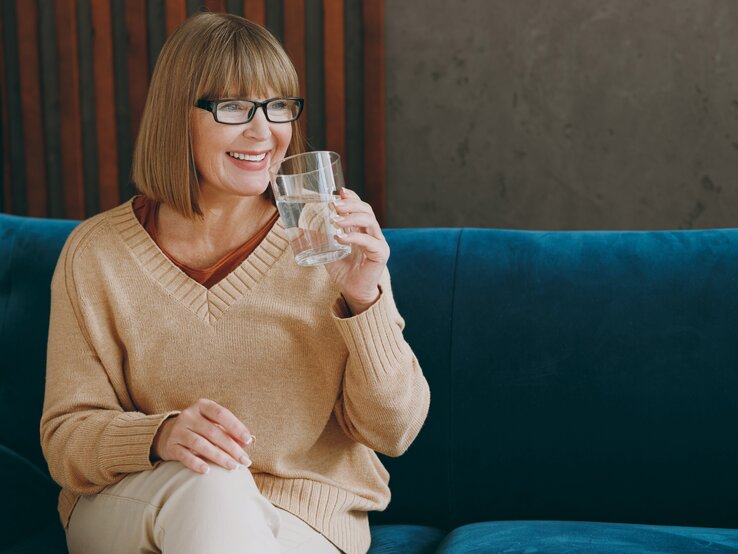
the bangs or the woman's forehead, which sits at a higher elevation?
the bangs

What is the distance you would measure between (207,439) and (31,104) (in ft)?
6.22

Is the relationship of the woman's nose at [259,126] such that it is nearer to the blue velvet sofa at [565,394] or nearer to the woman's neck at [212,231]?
the woman's neck at [212,231]

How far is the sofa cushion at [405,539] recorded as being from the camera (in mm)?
1601

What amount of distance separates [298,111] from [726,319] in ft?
2.80

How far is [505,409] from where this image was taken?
67.9 inches

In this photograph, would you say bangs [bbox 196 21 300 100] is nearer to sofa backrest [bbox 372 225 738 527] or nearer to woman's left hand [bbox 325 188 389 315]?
woman's left hand [bbox 325 188 389 315]

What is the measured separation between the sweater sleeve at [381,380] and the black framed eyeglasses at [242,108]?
12.5 inches

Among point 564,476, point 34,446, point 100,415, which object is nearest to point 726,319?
point 564,476

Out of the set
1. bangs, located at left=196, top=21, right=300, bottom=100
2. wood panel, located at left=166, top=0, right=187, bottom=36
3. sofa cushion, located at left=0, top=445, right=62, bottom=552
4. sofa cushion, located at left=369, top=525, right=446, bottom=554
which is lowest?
sofa cushion, located at left=369, top=525, right=446, bottom=554

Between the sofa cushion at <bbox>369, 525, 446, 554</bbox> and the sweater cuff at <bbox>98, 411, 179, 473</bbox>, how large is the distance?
471 millimetres

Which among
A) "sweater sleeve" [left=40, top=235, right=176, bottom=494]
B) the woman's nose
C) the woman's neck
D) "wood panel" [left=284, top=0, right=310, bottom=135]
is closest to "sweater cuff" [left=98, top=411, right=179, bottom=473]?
"sweater sleeve" [left=40, top=235, right=176, bottom=494]

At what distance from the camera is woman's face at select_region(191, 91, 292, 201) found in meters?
1.50

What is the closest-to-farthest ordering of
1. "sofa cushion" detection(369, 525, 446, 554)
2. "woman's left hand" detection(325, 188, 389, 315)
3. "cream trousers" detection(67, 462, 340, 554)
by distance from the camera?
"cream trousers" detection(67, 462, 340, 554)
"woman's left hand" detection(325, 188, 389, 315)
"sofa cushion" detection(369, 525, 446, 554)

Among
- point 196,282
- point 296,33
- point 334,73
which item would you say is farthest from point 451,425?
point 296,33
